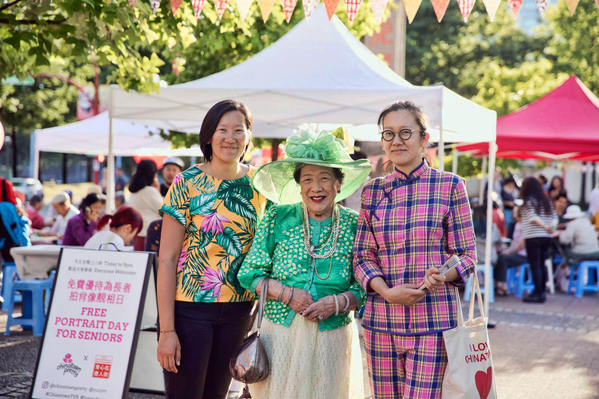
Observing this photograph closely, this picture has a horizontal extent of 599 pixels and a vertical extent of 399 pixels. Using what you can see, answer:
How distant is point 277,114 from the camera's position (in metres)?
7.22

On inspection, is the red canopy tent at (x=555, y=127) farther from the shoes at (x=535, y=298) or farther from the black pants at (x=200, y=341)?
the black pants at (x=200, y=341)

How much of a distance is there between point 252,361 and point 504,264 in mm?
9269

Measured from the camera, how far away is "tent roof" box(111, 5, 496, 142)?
690cm

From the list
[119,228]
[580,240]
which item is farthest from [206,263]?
[580,240]

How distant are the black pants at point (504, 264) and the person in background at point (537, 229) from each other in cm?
50

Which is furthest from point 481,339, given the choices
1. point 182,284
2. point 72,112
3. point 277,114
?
point 72,112

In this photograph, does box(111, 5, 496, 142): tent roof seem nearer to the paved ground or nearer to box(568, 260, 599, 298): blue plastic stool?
the paved ground

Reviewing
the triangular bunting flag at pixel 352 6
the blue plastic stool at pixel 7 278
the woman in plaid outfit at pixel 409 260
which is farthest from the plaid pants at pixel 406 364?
the blue plastic stool at pixel 7 278

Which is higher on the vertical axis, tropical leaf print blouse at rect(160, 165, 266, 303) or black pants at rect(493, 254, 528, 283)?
tropical leaf print blouse at rect(160, 165, 266, 303)

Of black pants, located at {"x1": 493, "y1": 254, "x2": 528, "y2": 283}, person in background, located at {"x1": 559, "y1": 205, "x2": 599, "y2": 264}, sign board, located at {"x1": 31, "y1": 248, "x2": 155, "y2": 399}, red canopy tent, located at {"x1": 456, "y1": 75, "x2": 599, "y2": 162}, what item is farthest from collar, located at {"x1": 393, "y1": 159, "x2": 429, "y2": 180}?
person in background, located at {"x1": 559, "y1": 205, "x2": 599, "y2": 264}

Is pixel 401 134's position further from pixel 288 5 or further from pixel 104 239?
pixel 104 239

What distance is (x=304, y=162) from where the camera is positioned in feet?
10.3

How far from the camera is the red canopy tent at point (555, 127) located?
37.4 feet

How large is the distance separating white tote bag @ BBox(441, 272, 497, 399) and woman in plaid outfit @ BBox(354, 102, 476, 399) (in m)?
0.07
